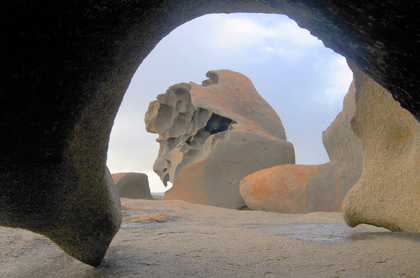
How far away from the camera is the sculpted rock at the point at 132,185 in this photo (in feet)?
21.3

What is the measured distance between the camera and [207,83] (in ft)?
28.2

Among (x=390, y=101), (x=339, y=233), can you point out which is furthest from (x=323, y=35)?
(x=339, y=233)

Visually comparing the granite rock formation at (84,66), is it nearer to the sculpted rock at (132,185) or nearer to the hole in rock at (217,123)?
the sculpted rock at (132,185)

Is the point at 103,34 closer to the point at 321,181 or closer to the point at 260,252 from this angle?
the point at 260,252

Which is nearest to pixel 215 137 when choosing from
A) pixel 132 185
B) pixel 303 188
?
pixel 132 185

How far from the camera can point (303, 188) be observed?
14.1 ft

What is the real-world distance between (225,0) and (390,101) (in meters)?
1.31

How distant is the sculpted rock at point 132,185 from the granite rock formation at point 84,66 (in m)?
5.59

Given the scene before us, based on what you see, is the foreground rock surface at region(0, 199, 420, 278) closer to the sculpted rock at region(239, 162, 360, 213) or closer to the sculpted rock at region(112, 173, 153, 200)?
the sculpted rock at region(239, 162, 360, 213)

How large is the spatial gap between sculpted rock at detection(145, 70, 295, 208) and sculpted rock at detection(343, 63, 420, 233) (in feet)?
13.5

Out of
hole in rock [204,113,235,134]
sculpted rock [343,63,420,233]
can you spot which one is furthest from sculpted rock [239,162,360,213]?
hole in rock [204,113,235,134]

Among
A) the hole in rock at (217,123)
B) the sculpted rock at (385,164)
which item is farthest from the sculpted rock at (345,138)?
the sculpted rock at (385,164)

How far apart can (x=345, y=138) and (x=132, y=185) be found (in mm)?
4178

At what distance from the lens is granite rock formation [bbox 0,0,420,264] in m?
0.65
